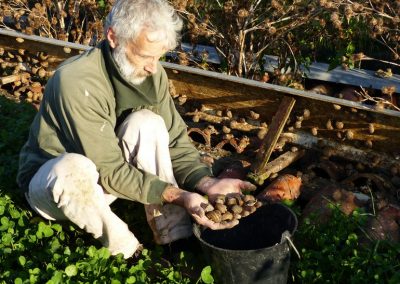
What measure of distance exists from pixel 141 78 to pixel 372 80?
113 inches

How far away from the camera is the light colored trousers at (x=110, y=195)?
11.9 feet

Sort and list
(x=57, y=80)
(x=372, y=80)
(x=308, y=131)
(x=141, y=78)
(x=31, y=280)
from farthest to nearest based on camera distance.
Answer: (x=372, y=80) → (x=308, y=131) → (x=141, y=78) → (x=57, y=80) → (x=31, y=280)

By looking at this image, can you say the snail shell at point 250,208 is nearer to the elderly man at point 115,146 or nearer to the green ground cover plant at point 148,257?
the elderly man at point 115,146

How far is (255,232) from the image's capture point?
13.0 ft

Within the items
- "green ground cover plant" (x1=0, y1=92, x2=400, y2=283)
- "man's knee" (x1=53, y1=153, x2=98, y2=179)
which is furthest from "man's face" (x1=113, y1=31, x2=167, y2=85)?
"green ground cover plant" (x1=0, y1=92, x2=400, y2=283)

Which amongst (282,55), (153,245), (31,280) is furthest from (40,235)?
(282,55)

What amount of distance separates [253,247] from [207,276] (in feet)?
1.88

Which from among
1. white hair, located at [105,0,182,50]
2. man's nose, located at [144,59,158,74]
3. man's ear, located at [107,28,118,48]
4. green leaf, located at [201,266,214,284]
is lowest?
green leaf, located at [201,266,214,284]

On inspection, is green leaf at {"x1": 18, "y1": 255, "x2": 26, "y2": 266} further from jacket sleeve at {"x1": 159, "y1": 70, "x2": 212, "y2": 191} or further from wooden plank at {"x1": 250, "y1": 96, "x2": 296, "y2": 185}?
wooden plank at {"x1": 250, "y1": 96, "x2": 296, "y2": 185}

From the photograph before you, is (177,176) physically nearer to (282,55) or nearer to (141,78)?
(141,78)

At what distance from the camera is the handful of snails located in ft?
11.8


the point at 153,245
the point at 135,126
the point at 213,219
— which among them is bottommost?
the point at 153,245

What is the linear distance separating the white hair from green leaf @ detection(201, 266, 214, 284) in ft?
4.46

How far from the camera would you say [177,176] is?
4242mm
